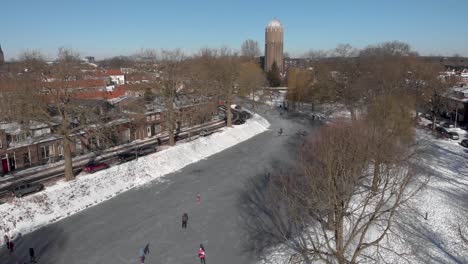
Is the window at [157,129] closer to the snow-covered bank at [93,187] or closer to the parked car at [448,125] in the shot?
the snow-covered bank at [93,187]

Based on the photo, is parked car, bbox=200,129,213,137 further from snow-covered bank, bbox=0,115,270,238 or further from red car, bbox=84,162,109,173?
red car, bbox=84,162,109,173

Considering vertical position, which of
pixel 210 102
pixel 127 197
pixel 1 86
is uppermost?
pixel 1 86

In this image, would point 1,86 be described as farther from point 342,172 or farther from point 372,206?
point 372,206

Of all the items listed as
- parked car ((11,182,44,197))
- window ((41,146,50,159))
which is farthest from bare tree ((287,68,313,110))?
parked car ((11,182,44,197))

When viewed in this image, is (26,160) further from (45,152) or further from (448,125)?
(448,125)

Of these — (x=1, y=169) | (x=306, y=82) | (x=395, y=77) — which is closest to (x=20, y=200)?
(x=1, y=169)

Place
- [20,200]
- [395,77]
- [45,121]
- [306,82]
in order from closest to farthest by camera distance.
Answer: [20,200] → [45,121] → [395,77] → [306,82]

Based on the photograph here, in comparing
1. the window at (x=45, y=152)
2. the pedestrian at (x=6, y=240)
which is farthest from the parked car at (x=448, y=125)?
the pedestrian at (x=6, y=240)
